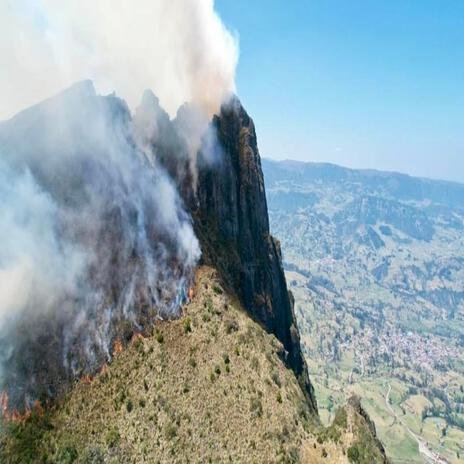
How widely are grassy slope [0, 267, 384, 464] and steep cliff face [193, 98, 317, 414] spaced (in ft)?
78.7

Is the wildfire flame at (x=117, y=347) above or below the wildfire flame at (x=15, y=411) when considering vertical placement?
above

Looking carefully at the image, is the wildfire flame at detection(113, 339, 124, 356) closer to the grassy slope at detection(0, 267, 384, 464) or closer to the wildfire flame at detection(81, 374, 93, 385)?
the grassy slope at detection(0, 267, 384, 464)

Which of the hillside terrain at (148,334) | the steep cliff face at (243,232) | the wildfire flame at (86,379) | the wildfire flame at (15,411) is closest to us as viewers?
the hillside terrain at (148,334)

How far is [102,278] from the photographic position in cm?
9069

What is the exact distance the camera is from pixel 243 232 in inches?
5025

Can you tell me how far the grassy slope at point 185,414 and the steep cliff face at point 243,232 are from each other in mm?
23984

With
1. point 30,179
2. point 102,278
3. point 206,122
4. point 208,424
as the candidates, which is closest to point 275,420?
point 208,424

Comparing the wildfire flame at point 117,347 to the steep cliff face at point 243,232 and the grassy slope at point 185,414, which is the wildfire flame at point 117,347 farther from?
the steep cliff face at point 243,232

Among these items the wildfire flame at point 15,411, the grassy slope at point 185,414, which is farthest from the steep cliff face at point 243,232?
the wildfire flame at point 15,411

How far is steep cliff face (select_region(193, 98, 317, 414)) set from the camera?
117 meters

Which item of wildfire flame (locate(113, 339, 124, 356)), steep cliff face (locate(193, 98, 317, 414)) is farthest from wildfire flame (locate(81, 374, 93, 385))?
steep cliff face (locate(193, 98, 317, 414))

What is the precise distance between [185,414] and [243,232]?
58.9m

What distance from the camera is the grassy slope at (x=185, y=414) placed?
233 ft

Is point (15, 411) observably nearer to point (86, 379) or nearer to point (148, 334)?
point (86, 379)
